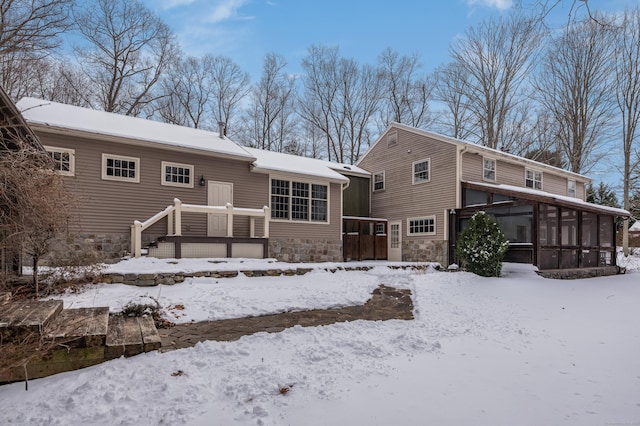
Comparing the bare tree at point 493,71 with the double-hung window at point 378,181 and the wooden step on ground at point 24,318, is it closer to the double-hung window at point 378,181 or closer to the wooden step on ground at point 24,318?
the double-hung window at point 378,181

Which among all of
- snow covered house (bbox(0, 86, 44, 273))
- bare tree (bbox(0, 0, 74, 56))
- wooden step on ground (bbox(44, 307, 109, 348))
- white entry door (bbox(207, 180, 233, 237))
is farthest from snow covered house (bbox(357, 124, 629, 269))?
bare tree (bbox(0, 0, 74, 56))

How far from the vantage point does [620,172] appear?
69.1ft

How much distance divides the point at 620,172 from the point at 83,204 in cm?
2633

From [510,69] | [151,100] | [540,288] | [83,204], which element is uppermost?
[510,69]

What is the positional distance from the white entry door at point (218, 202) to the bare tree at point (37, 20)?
689 cm

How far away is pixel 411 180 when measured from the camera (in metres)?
15.8

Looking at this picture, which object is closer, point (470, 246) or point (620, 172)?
point (470, 246)

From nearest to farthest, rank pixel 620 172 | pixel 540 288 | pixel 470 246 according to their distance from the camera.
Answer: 1. pixel 540 288
2. pixel 470 246
3. pixel 620 172

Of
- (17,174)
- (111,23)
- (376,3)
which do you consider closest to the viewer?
(17,174)

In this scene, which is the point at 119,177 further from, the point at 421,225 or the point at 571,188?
the point at 571,188

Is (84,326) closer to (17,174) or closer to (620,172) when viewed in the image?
(17,174)

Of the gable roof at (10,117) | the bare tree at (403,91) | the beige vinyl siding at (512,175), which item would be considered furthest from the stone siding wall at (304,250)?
the bare tree at (403,91)

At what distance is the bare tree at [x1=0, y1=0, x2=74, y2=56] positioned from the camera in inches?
453

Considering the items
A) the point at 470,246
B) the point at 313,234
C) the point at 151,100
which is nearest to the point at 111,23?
the point at 151,100
